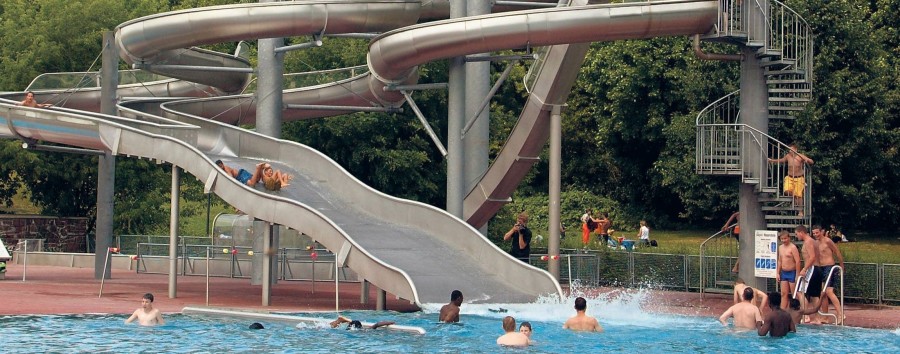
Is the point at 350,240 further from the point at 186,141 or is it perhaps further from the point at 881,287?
the point at 881,287

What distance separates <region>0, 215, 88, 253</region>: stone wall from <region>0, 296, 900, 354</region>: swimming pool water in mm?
21811

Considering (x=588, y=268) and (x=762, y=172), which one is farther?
(x=588, y=268)

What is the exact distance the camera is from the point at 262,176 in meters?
26.7

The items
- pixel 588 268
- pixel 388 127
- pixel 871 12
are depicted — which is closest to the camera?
pixel 588 268

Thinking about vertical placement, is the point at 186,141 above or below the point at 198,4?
below

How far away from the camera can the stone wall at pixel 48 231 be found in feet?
141

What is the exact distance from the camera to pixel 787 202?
25.7 metres

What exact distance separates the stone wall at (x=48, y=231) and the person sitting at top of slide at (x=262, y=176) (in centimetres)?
1797

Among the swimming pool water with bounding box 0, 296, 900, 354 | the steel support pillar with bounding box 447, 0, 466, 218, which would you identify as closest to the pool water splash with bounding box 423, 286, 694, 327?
the swimming pool water with bounding box 0, 296, 900, 354

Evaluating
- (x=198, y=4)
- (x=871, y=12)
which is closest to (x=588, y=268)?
(x=871, y=12)

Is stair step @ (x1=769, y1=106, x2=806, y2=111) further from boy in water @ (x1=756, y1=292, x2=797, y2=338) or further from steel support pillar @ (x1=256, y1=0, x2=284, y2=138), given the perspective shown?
steel support pillar @ (x1=256, y1=0, x2=284, y2=138)

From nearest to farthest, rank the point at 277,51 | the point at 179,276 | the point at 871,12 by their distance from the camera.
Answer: the point at 277,51
the point at 179,276
the point at 871,12

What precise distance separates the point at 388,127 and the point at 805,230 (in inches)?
746

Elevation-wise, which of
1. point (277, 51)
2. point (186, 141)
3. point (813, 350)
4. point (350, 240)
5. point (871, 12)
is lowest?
point (813, 350)
